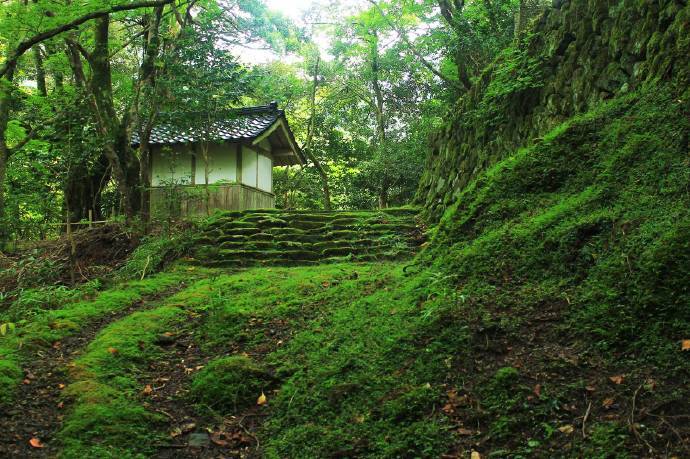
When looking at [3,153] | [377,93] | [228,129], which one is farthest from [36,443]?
[377,93]

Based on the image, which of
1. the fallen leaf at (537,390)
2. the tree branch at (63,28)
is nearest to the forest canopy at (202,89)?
the tree branch at (63,28)

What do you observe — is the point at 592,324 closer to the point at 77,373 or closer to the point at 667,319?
the point at 667,319

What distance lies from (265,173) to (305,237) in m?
8.95

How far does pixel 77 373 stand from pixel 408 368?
3.30 metres

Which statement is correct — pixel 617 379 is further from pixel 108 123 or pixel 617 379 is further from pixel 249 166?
pixel 249 166

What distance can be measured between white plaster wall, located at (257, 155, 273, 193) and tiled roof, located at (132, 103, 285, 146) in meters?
1.67

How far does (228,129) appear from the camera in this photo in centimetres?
1547

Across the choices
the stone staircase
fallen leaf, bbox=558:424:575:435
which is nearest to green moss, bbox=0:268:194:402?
the stone staircase

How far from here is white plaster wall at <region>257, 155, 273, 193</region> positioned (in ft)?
63.5

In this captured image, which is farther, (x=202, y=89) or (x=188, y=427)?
(x=202, y=89)

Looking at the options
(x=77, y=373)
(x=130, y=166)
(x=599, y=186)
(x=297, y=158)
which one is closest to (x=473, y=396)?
(x=599, y=186)

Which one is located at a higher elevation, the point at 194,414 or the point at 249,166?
the point at 249,166

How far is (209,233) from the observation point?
12016 millimetres

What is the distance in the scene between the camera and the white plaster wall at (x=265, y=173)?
63.5 ft
